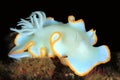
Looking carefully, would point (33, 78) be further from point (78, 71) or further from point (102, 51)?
point (102, 51)

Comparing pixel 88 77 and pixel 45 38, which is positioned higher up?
pixel 45 38

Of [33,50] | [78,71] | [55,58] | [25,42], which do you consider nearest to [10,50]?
[25,42]

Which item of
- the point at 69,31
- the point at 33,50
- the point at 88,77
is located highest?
the point at 69,31

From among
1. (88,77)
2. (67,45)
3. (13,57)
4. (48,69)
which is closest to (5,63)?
(13,57)

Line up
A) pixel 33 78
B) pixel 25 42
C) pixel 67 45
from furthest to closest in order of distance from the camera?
pixel 25 42 < pixel 67 45 < pixel 33 78

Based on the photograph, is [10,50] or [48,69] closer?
[48,69]

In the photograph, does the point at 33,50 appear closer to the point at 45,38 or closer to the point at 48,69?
the point at 45,38

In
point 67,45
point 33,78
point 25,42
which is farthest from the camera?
point 25,42
